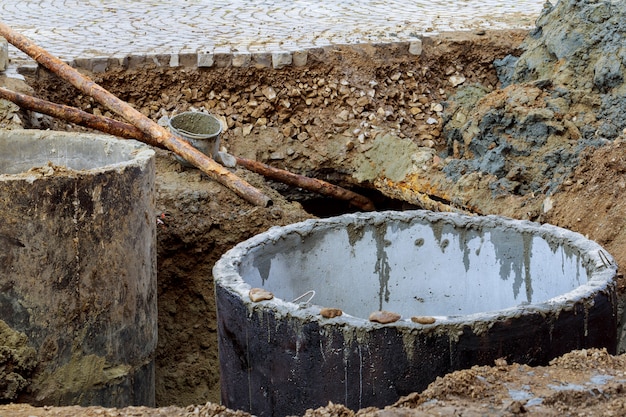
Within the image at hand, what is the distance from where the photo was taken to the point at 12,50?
8492mm

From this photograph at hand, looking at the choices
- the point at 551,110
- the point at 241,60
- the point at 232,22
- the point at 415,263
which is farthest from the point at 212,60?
the point at 415,263

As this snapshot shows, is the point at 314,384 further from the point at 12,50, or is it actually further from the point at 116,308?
the point at 12,50

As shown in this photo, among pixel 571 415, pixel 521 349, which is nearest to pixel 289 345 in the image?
pixel 521 349

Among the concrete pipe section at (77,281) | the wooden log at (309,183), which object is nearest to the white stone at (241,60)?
the wooden log at (309,183)

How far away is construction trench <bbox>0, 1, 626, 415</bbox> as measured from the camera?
5.19 meters

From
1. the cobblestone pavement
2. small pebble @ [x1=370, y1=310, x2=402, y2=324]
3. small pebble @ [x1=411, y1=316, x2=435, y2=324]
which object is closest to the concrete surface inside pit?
small pebble @ [x1=370, y1=310, x2=402, y2=324]

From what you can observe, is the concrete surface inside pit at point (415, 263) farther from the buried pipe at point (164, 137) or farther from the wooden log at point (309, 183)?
the wooden log at point (309, 183)

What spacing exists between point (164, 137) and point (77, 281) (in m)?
2.42

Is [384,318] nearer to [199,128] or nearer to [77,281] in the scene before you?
[77,281]

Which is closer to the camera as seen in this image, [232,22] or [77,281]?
[77,281]

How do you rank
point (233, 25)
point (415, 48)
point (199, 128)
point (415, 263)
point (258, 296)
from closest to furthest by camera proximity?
1. point (258, 296)
2. point (415, 263)
3. point (199, 128)
4. point (415, 48)
5. point (233, 25)

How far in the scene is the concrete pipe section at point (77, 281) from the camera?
481 cm

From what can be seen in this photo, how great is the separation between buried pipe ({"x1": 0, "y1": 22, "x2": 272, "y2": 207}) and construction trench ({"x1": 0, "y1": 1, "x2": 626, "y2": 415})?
117 millimetres

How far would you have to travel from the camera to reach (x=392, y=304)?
5.43 metres
